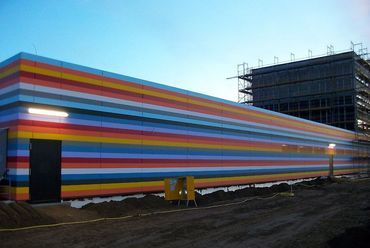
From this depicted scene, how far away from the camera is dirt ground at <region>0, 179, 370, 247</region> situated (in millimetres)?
10211

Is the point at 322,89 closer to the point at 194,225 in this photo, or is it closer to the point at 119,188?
the point at 119,188

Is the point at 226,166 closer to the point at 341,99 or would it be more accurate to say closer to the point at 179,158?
the point at 179,158

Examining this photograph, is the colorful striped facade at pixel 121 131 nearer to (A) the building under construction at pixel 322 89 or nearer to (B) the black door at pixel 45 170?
(B) the black door at pixel 45 170

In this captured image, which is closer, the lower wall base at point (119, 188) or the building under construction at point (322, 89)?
the lower wall base at point (119, 188)

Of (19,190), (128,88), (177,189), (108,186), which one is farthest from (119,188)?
(19,190)

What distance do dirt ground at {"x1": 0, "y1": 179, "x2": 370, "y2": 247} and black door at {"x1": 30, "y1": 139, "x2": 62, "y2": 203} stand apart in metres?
0.59

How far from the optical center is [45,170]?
1562 cm

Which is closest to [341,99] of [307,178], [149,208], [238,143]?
[307,178]

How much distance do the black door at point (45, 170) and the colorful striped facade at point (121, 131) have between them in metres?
0.26

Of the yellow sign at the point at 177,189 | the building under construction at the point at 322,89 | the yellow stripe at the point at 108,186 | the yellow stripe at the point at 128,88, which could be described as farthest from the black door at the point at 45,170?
the building under construction at the point at 322,89

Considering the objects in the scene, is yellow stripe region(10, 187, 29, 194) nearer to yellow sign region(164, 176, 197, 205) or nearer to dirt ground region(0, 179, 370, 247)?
dirt ground region(0, 179, 370, 247)

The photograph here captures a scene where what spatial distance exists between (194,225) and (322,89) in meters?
48.6

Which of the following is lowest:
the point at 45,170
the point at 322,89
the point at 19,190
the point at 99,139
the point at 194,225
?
the point at 194,225

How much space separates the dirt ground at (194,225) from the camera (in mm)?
10211
